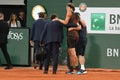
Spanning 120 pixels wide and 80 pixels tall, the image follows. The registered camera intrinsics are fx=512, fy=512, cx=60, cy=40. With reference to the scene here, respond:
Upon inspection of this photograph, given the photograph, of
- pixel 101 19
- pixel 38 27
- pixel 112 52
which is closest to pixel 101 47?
pixel 112 52

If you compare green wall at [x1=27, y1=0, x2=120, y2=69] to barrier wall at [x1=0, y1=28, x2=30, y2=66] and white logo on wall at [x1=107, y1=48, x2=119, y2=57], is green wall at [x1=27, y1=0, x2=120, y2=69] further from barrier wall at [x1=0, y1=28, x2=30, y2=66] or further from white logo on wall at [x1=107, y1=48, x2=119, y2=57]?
barrier wall at [x1=0, y1=28, x2=30, y2=66]

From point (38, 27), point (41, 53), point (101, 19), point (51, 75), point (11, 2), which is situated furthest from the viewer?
point (11, 2)

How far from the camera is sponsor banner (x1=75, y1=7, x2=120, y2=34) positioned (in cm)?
1727

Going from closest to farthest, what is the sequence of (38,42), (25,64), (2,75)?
(2,75), (38,42), (25,64)

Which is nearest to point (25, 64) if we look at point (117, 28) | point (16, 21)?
point (16, 21)

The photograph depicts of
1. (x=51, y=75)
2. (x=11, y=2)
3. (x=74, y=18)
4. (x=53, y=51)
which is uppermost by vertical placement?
(x=11, y=2)

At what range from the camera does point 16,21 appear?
65.3 ft

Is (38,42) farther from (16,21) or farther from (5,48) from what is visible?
(16,21)

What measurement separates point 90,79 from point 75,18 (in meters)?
2.10

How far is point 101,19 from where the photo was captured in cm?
1736

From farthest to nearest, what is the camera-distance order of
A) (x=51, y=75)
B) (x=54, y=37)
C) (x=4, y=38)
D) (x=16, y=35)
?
(x=16, y=35) < (x=4, y=38) < (x=54, y=37) < (x=51, y=75)

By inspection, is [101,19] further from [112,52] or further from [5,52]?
[5,52]

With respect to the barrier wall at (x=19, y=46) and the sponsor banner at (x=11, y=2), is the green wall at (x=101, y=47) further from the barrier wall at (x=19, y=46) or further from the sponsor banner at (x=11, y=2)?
the sponsor banner at (x=11, y=2)

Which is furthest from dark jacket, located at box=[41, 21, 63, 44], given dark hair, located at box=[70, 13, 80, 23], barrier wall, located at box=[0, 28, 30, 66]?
barrier wall, located at box=[0, 28, 30, 66]
